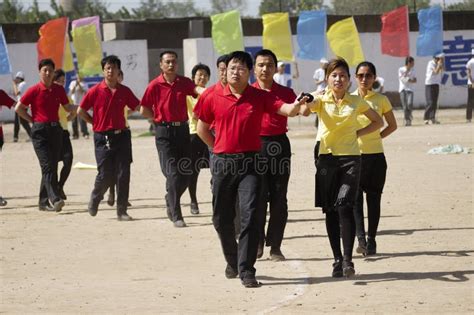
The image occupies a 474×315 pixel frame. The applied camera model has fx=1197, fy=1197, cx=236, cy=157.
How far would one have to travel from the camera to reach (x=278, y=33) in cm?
2908

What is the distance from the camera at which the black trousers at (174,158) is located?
13.6 m

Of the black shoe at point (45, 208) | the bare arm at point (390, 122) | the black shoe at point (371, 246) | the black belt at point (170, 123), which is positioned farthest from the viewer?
the black shoe at point (45, 208)

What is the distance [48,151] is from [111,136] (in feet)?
4.81

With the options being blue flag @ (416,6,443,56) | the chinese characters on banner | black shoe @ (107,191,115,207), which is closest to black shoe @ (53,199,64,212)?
black shoe @ (107,191,115,207)

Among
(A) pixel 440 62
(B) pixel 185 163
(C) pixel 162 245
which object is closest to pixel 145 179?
(B) pixel 185 163

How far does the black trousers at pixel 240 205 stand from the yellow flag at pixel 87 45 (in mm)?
19201

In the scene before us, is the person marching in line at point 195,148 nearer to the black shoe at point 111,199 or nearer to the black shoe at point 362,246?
the black shoe at point 111,199

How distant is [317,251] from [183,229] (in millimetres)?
2392

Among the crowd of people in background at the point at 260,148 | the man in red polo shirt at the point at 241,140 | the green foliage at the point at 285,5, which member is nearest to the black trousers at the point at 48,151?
the crowd of people in background at the point at 260,148

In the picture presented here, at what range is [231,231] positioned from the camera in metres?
10.0

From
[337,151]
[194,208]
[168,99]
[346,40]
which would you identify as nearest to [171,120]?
[168,99]

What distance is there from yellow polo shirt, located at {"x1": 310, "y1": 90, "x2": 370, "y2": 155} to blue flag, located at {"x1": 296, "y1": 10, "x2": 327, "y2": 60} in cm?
1993

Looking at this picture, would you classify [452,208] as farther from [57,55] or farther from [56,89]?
[57,55]

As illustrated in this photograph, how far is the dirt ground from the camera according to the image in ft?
29.4
